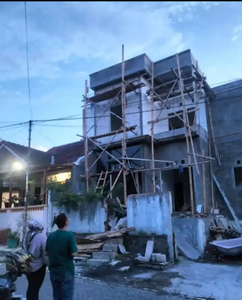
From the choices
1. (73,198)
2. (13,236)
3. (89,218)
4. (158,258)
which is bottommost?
(158,258)

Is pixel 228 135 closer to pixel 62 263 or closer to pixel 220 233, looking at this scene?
pixel 220 233

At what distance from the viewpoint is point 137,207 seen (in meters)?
9.30

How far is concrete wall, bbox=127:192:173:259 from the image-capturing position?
27.9 ft

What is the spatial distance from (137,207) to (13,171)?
391 inches

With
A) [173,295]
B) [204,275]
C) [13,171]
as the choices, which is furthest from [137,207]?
[13,171]

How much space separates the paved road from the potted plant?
607cm

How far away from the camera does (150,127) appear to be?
1517 cm

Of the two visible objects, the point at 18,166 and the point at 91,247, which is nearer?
the point at 91,247

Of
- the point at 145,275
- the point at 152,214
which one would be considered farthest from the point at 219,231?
the point at 145,275

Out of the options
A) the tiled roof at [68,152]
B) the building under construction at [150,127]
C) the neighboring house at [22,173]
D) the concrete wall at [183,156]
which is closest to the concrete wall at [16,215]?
the neighboring house at [22,173]

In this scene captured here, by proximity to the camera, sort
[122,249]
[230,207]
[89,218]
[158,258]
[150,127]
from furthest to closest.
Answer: [150,127] < [230,207] < [89,218] < [122,249] < [158,258]

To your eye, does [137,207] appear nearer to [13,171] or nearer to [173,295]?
[173,295]

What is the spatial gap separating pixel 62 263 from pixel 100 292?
9.01ft

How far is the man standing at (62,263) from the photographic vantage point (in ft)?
11.0
